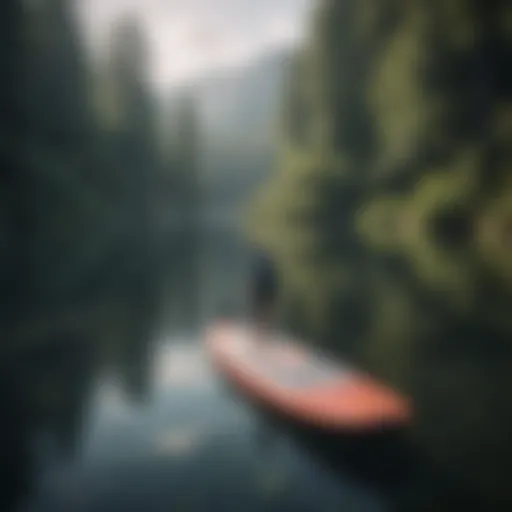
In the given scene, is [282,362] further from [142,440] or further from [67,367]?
[67,367]

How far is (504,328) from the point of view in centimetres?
599

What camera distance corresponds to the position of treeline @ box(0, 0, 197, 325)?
9.02m

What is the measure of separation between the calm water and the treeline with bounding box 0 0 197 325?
207 centimetres

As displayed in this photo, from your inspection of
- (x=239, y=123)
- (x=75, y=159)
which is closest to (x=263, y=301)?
(x=239, y=123)

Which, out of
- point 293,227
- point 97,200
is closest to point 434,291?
point 293,227

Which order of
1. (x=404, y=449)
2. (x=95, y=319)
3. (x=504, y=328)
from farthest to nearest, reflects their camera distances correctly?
(x=95, y=319)
(x=504, y=328)
(x=404, y=449)

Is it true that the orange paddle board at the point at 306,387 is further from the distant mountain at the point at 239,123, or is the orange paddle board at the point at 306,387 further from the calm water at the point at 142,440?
the distant mountain at the point at 239,123

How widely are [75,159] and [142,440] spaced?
765cm

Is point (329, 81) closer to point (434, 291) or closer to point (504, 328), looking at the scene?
point (434, 291)

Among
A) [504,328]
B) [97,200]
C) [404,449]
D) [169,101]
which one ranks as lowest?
[97,200]

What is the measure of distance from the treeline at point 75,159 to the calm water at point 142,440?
2.07m

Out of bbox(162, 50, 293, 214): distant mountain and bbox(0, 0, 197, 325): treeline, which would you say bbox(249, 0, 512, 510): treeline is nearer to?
bbox(162, 50, 293, 214): distant mountain

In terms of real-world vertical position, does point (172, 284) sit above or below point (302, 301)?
below

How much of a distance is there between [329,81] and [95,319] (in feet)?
18.3
